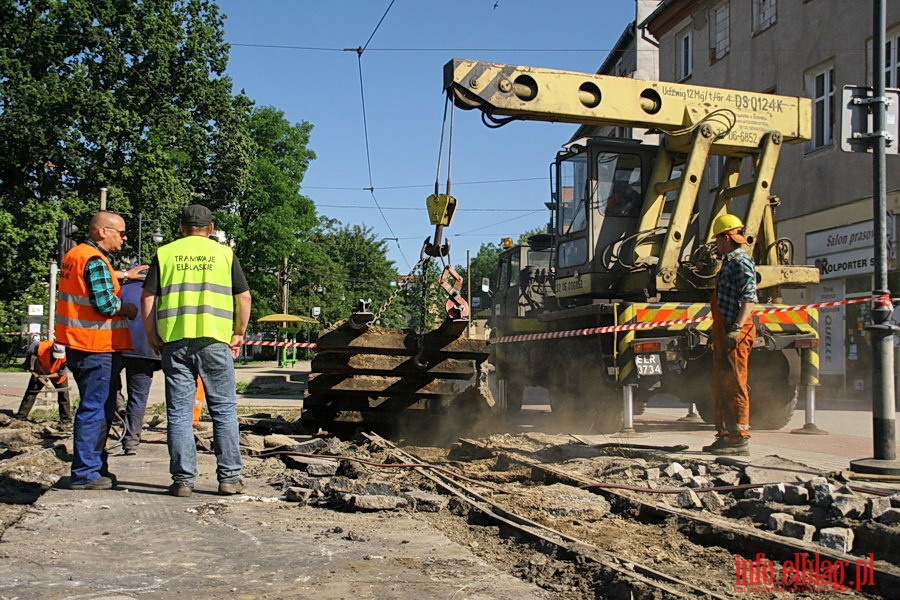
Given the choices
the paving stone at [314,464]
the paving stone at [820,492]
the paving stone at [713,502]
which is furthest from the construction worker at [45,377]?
the paving stone at [820,492]

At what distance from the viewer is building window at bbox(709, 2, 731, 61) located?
25906 mm

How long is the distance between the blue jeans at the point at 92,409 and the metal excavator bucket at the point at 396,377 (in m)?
3.45

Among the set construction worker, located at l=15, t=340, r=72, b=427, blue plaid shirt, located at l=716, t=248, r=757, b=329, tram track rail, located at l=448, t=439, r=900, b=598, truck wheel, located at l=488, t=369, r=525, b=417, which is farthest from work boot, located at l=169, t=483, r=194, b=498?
truck wheel, located at l=488, t=369, r=525, b=417

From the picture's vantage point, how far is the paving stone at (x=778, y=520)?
15.8ft

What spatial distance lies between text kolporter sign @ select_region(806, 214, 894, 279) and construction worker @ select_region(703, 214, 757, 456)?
452 inches

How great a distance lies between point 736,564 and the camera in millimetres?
4316

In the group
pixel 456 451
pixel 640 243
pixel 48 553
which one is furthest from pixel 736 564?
pixel 640 243

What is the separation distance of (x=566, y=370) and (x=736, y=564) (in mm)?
7451

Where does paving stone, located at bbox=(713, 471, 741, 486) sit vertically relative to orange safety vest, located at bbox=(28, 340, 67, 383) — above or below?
below

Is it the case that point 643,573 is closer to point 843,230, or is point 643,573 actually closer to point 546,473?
point 546,473

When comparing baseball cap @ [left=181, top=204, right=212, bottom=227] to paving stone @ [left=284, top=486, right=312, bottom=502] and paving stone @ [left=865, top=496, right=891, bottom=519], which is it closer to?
paving stone @ [left=284, top=486, right=312, bottom=502]

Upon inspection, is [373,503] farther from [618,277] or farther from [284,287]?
[284,287]

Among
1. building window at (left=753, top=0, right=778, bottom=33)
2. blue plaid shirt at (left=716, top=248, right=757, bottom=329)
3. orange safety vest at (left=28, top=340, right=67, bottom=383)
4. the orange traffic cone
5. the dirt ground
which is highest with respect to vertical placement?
building window at (left=753, top=0, right=778, bottom=33)

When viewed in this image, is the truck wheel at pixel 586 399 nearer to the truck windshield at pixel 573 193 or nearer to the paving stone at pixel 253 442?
the truck windshield at pixel 573 193
